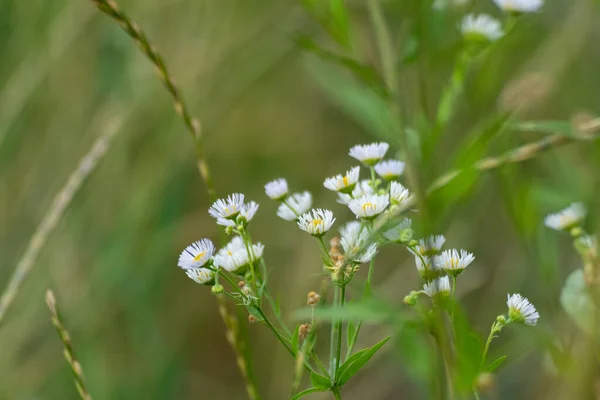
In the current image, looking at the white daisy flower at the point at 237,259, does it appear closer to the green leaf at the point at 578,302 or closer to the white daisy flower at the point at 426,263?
the white daisy flower at the point at 426,263

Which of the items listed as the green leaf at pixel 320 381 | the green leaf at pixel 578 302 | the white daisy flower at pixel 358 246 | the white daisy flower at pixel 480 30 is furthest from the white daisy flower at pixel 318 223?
the white daisy flower at pixel 480 30

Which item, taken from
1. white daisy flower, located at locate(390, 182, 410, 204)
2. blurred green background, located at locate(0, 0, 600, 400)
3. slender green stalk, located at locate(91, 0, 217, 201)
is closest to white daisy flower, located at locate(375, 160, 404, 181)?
white daisy flower, located at locate(390, 182, 410, 204)

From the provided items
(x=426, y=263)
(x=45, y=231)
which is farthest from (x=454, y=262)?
(x=45, y=231)

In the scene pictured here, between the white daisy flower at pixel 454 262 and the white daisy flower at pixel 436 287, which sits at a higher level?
the white daisy flower at pixel 454 262

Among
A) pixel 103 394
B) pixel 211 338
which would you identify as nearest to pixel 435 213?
pixel 103 394

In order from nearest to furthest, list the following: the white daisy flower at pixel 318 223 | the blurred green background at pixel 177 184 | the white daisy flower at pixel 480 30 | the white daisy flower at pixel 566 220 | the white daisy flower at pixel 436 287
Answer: the white daisy flower at pixel 436 287
the white daisy flower at pixel 318 223
the white daisy flower at pixel 566 220
the white daisy flower at pixel 480 30
the blurred green background at pixel 177 184

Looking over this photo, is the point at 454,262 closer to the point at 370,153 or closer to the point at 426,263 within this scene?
the point at 426,263
